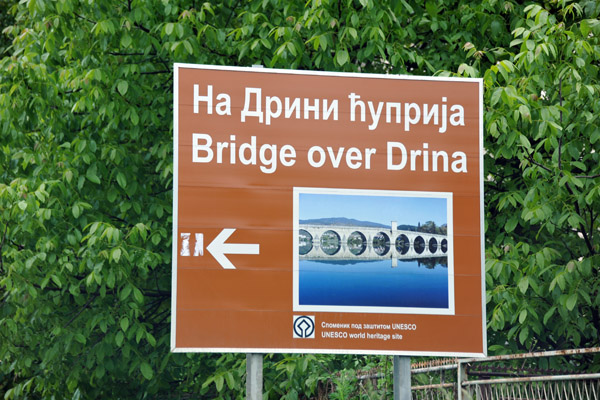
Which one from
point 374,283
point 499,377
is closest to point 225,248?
point 374,283

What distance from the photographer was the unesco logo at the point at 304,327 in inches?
288

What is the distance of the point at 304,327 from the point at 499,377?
325 centimetres

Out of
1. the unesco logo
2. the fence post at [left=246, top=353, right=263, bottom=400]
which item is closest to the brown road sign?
the unesco logo

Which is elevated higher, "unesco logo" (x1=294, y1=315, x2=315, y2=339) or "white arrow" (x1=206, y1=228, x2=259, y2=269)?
"white arrow" (x1=206, y1=228, x2=259, y2=269)

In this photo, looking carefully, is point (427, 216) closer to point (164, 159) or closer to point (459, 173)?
point (459, 173)

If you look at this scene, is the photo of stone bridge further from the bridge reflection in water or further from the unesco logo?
the unesco logo

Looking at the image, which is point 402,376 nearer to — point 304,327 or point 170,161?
point 304,327

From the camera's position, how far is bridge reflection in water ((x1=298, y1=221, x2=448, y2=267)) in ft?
24.5

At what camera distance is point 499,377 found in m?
9.70

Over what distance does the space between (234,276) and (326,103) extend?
5.37 ft

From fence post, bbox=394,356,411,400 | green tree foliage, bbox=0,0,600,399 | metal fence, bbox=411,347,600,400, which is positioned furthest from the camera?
green tree foliage, bbox=0,0,600,399

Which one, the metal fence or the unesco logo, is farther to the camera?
the metal fence

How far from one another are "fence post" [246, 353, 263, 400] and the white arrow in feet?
2.47

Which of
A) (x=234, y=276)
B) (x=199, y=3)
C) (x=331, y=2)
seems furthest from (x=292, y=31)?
(x=234, y=276)
